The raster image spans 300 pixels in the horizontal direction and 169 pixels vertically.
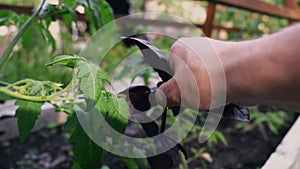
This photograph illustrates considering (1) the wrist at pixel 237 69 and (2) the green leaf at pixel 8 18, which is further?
(2) the green leaf at pixel 8 18

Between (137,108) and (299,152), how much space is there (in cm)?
74

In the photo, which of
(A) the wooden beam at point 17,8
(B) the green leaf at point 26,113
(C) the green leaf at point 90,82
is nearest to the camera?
(C) the green leaf at point 90,82

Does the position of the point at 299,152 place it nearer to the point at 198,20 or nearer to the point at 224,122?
the point at 224,122

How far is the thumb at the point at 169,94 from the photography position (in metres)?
0.55

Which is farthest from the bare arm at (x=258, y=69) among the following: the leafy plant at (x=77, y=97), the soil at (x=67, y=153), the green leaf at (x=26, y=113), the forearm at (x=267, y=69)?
the soil at (x=67, y=153)

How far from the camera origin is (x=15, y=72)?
1.91 m

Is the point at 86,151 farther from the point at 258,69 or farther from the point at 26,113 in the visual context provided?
the point at 258,69

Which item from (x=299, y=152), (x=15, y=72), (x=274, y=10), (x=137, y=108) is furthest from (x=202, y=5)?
(x=137, y=108)

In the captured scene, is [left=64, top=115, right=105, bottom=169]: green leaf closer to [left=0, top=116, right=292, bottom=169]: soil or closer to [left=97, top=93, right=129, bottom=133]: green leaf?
[left=97, top=93, right=129, bottom=133]: green leaf

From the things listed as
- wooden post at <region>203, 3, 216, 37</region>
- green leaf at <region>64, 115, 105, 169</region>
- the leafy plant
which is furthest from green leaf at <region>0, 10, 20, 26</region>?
wooden post at <region>203, 3, 216, 37</region>

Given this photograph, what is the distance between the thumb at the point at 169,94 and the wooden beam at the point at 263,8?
1302mm

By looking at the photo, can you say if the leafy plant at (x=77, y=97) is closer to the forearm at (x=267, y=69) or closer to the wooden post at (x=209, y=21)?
the forearm at (x=267, y=69)

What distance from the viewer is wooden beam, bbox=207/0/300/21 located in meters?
2.00

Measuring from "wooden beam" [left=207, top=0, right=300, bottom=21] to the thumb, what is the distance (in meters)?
1.30
